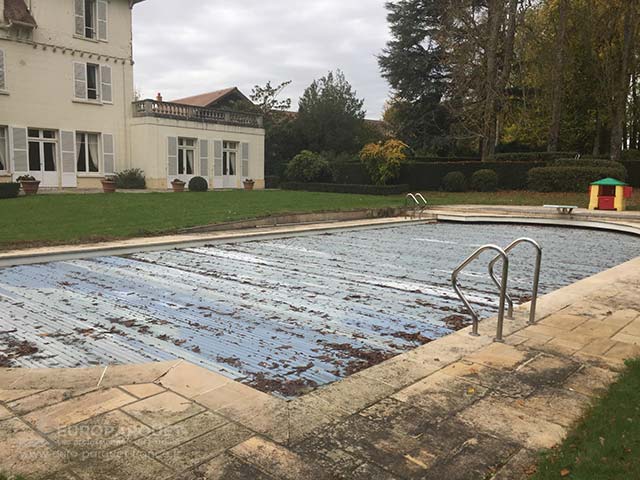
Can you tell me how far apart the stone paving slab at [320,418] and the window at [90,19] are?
24.2 metres

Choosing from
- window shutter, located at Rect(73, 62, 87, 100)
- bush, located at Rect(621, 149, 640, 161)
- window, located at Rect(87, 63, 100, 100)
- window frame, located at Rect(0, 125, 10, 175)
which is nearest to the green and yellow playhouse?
bush, located at Rect(621, 149, 640, 161)

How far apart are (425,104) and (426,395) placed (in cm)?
2973

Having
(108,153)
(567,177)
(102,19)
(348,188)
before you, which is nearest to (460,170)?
(567,177)

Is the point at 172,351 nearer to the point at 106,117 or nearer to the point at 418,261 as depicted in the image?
the point at 418,261

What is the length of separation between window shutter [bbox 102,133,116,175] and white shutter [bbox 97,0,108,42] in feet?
14.9

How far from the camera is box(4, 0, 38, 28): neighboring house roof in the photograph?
20797 millimetres

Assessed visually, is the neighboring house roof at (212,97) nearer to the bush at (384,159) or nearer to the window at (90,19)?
the window at (90,19)

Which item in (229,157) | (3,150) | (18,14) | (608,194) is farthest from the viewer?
(229,157)

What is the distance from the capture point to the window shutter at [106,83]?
23781mm

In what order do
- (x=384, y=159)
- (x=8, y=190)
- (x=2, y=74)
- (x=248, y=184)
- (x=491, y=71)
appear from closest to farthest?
(x=8, y=190) → (x=2, y=74) → (x=384, y=159) → (x=491, y=71) → (x=248, y=184)

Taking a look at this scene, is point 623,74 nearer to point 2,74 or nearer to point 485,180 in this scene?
point 485,180

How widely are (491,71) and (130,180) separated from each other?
58.4ft

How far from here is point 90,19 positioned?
23594 mm

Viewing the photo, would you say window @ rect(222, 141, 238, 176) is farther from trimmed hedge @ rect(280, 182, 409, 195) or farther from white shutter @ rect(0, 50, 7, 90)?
white shutter @ rect(0, 50, 7, 90)
